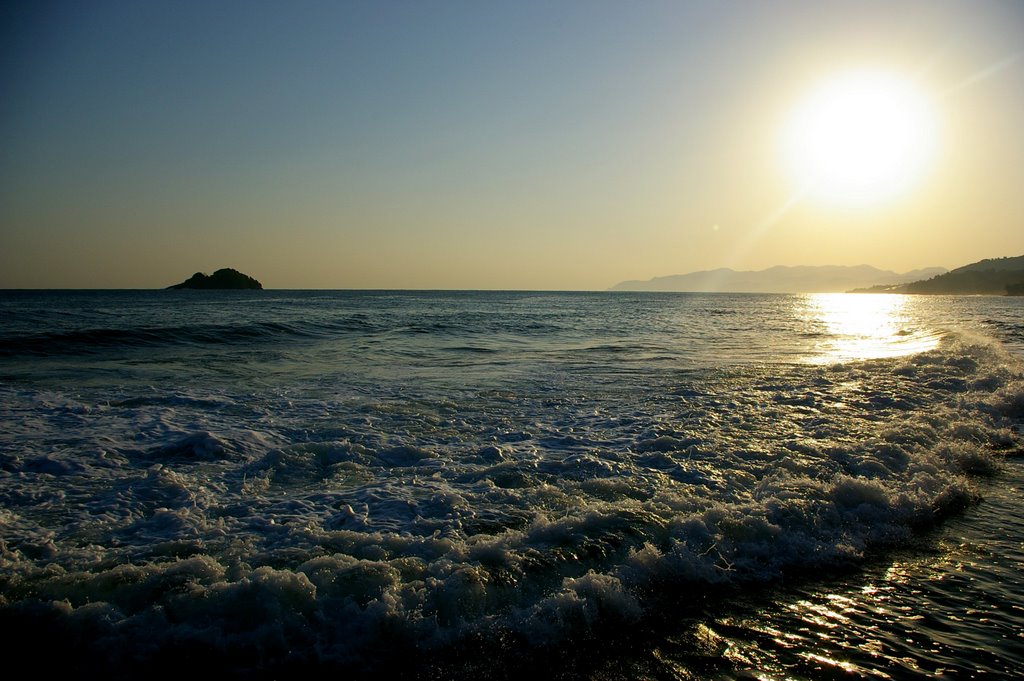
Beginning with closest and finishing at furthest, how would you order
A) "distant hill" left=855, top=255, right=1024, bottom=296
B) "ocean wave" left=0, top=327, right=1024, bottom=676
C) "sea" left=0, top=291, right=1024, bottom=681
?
"sea" left=0, top=291, right=1024, bottom=681 → "ocean wave" left=0, top=327, right=1024, bottom=676 → "distant hill" left=855, top=255, right=1024, bottom=296

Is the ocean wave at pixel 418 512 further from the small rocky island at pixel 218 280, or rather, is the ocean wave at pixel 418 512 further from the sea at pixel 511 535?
the small rocky island at pixel 218 280

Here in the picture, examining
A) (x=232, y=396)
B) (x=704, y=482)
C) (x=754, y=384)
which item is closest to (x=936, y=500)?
(x=704, y=482)

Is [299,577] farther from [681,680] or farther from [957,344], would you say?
[957,344]

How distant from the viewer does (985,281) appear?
129125 millimetres

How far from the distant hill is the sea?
447ft

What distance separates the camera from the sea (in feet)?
12.1

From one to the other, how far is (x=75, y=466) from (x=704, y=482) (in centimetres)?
783

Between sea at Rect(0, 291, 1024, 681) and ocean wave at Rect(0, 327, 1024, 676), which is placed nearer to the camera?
sea at Rect(0, 291, 1024, 681)

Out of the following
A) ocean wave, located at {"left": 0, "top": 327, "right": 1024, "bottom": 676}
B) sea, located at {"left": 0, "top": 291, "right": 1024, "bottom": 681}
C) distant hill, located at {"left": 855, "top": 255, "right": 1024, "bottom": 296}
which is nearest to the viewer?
sea, located at {"left": 0, "top": 291, "right": 1024, "bottom": 681}

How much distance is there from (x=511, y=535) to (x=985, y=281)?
16666 centimetres

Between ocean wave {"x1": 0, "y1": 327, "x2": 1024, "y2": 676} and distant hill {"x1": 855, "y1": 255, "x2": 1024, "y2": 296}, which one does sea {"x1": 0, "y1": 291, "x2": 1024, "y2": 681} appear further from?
distant hill {"x1": 855, "y1": 255, "x2": 1024, "y2": 296}

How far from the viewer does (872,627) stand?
154 inches

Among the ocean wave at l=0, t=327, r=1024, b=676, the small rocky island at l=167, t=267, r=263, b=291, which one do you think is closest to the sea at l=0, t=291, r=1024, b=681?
the ocean wave at l=0, t=327, r=1024, b=676

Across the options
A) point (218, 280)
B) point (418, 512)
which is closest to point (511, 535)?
point (418, 512)
